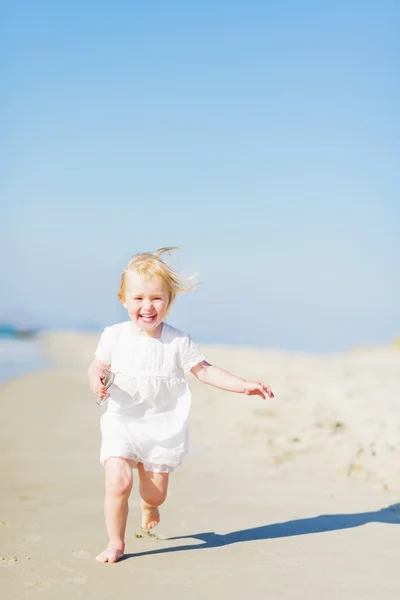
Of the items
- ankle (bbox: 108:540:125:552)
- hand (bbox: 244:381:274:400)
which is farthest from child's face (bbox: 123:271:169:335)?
ankle (bbox: 108:540:125:552)

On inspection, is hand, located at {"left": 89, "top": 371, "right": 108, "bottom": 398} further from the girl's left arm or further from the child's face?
the girl's left arm

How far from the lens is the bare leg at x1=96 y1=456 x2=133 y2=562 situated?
10.3 feet

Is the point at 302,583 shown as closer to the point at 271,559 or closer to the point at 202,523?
the point at 271,559

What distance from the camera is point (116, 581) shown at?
2771mm

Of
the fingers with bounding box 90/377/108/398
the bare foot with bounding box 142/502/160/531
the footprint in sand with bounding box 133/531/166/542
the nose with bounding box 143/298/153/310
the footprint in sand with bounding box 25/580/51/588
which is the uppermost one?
the nose with bounding box 143/298/153/310

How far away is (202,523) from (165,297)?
1.15 meters

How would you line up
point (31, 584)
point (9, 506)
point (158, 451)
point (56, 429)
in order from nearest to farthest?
point (31, 584)
point (158, 451)
point (9, 506)
point (56, 429)

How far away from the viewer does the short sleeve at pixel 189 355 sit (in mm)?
3463

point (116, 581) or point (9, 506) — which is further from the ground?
point (9, 506)

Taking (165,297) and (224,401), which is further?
(224,401)

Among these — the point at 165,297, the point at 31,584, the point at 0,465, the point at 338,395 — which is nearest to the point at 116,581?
the point at 31,584

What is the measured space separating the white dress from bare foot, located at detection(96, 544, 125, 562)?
0.37 metres

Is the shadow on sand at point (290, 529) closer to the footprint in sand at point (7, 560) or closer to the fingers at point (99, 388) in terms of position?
the footprint in sand at point (7, 560)

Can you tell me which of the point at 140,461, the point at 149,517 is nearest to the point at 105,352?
the point at 140,461
